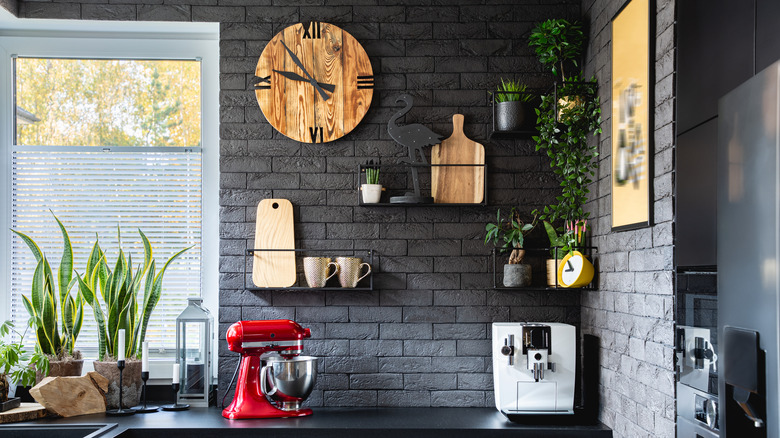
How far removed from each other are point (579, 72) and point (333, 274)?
1384 mm

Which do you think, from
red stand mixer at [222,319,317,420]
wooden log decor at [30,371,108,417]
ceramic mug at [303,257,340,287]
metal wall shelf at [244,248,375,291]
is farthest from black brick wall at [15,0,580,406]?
wooden log decor at [30,371,108,417]

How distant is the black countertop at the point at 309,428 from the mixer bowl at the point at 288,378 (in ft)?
0.30

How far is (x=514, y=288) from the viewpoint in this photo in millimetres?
2785

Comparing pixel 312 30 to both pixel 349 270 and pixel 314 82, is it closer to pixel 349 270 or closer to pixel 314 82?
pixel 314 82

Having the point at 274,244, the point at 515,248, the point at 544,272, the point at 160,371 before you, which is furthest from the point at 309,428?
the point at 544,272

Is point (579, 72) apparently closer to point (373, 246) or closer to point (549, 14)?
point (549, 14)

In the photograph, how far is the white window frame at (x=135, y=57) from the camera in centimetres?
312

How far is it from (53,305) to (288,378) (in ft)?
3.59

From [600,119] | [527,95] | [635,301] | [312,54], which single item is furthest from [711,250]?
[312,54]

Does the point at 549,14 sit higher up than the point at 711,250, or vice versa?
the point at 549,14

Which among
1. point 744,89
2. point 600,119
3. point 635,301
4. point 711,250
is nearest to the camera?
point 744,89

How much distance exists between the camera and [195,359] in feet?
9.45

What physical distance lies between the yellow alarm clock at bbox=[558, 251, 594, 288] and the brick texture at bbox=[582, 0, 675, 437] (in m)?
0.06

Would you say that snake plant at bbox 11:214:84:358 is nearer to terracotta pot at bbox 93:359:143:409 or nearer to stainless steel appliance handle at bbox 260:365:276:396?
terracotta pot at bbox 93:359:143:409
